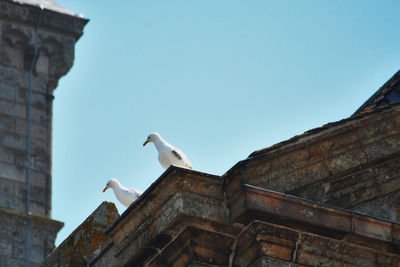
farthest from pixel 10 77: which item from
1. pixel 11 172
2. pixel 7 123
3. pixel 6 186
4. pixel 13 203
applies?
pixel 13 203

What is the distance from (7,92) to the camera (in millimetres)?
32094

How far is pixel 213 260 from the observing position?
1234 centimetres

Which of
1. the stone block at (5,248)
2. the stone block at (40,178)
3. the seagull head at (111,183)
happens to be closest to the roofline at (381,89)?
the seagull head at (111,183)

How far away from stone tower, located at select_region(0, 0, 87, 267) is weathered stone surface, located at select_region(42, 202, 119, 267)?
49.1ft

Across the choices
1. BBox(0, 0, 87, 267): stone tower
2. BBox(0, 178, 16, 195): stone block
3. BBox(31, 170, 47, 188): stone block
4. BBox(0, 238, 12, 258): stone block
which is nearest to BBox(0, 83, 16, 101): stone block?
BBox(0, 0, 87, 267): stone tower

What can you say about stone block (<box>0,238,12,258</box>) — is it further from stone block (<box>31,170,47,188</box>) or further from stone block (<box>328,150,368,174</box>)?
stone block (<box>328,150,368,174</box>)

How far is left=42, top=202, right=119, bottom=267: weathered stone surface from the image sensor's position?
572 inches

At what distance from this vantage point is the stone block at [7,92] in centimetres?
3200

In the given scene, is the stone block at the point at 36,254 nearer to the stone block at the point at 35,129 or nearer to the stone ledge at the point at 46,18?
the stone block at the point at 35,129

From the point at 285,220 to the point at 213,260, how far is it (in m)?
0.82

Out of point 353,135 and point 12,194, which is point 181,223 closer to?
point 353,135

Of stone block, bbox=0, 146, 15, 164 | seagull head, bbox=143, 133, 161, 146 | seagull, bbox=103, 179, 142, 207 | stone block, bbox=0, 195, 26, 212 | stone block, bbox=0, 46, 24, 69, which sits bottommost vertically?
seagull, bbox=103, 179, 142, 207

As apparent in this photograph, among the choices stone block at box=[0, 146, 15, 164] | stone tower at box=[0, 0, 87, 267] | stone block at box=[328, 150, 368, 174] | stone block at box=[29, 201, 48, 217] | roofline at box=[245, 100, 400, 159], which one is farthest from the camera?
stone block at box=[0, 146, 15, 164]

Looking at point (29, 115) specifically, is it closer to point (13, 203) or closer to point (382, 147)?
point (13, 203)
